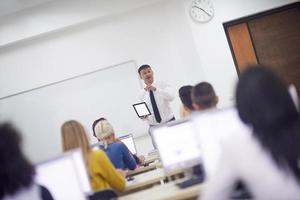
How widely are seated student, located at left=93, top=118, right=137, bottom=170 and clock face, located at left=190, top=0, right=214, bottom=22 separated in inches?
108

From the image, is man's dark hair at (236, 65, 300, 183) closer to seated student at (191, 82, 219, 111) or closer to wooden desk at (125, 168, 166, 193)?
seated student at (191, 82, 219, 111)

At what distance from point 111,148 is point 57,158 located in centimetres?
138

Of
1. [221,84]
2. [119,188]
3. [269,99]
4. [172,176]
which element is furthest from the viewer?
[221,84]

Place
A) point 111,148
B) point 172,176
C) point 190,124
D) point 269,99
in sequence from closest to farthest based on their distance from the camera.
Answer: point 269,99, point 190,124, point 172,176, point 111,148

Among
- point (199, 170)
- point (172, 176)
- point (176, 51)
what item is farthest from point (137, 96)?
point (199, 170)

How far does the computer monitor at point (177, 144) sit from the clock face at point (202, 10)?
3675mm

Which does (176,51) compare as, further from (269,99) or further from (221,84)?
(269,99)

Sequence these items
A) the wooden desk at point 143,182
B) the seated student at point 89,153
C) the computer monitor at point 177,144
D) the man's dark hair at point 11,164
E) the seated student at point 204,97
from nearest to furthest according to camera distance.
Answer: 1. the man's dark hair at point 11,164
2. the seated student at point 204,97
3. the computer monitor at point 177,144
4. the seated student at point 89,153
5. the wooden desk at point 143,182

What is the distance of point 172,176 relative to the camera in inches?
124

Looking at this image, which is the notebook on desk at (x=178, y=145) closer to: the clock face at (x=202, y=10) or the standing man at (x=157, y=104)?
Answer: the standing man at (x=157, y=104)

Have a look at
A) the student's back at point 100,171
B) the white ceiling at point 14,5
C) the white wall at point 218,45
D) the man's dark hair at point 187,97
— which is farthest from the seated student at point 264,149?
the white ceiling at point 14,5

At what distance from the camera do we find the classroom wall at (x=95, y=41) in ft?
19.8

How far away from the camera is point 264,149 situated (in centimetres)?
145

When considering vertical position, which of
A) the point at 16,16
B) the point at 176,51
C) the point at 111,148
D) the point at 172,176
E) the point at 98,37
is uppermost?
the point at 16,16
